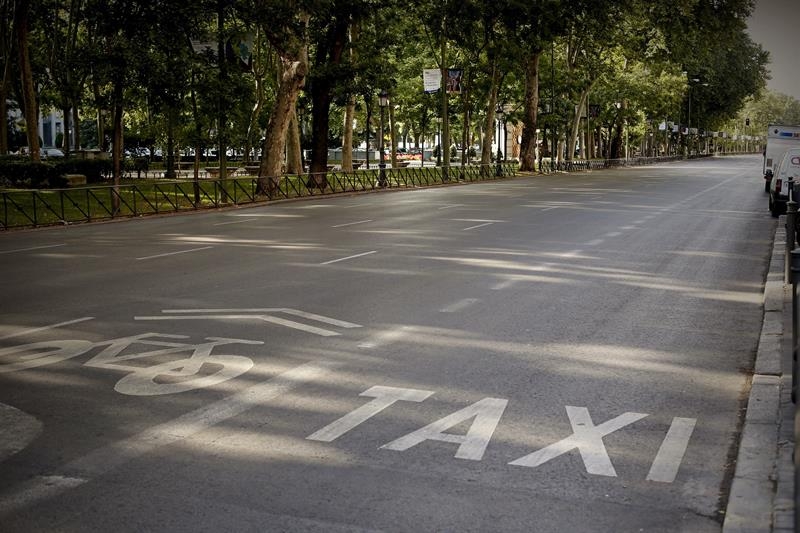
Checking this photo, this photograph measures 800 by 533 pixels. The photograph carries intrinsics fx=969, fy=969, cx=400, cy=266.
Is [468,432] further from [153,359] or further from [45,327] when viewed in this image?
[45,327]

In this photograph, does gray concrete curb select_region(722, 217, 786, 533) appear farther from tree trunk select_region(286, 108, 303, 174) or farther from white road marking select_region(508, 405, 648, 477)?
tree trunk select_region(286, 108, 303, 174)

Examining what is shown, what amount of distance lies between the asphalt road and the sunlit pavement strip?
23 millimetres

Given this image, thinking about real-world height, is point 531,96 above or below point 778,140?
above

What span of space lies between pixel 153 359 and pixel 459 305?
163 inches

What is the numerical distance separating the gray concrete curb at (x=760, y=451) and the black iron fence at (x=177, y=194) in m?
19.8

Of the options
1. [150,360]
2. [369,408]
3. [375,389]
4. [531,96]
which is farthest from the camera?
[531,96]

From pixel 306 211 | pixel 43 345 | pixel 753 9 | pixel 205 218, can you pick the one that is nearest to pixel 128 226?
pixel 205 218

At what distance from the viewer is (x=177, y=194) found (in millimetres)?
34219

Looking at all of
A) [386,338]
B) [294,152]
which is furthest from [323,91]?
[386,338]

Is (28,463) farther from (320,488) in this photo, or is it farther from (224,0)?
(224,0)

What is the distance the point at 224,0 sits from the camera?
33906 mm

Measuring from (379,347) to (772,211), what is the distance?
20.3 metres

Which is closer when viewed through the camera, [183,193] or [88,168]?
[183,193]

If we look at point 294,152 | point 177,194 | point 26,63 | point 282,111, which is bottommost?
point 177,194
